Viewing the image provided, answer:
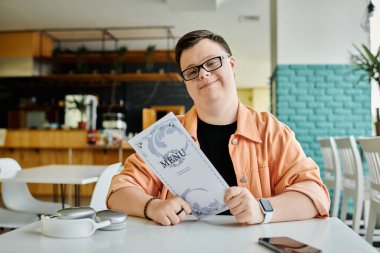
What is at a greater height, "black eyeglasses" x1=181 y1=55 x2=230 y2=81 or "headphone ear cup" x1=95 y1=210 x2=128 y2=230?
"black eyeglasses" x1=181 y1=55 x2=230 y2=81

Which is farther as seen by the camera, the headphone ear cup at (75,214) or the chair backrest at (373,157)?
the chair backrest at (373,157)

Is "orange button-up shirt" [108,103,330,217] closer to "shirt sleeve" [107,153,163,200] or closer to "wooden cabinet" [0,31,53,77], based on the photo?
"shirt sleeve" [107,153,163,200]

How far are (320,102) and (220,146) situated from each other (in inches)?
183

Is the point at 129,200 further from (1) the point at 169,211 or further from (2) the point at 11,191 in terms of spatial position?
(2) the point at 11,191

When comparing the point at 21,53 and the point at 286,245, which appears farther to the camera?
the point at 21,53

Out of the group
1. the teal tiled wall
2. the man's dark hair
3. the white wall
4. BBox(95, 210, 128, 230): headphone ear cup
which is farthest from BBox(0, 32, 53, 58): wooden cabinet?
BBox(95, 210, 128, 230): headphone ear cup

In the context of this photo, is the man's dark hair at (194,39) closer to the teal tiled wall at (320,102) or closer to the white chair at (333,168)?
the white chair at (333,168)

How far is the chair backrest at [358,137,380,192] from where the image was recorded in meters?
2.52

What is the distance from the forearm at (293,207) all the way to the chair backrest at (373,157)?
1575 mm

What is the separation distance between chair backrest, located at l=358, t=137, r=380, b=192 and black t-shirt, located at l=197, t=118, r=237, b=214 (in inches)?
59.0

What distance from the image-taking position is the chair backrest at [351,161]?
11.3 ft

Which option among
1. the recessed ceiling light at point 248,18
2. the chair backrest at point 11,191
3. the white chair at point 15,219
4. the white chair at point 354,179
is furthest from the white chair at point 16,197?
the recessed ceiling light at point 248,18

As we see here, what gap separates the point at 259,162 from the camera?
4.17ft

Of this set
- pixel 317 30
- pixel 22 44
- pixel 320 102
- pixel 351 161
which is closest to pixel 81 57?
pixel 22 44
